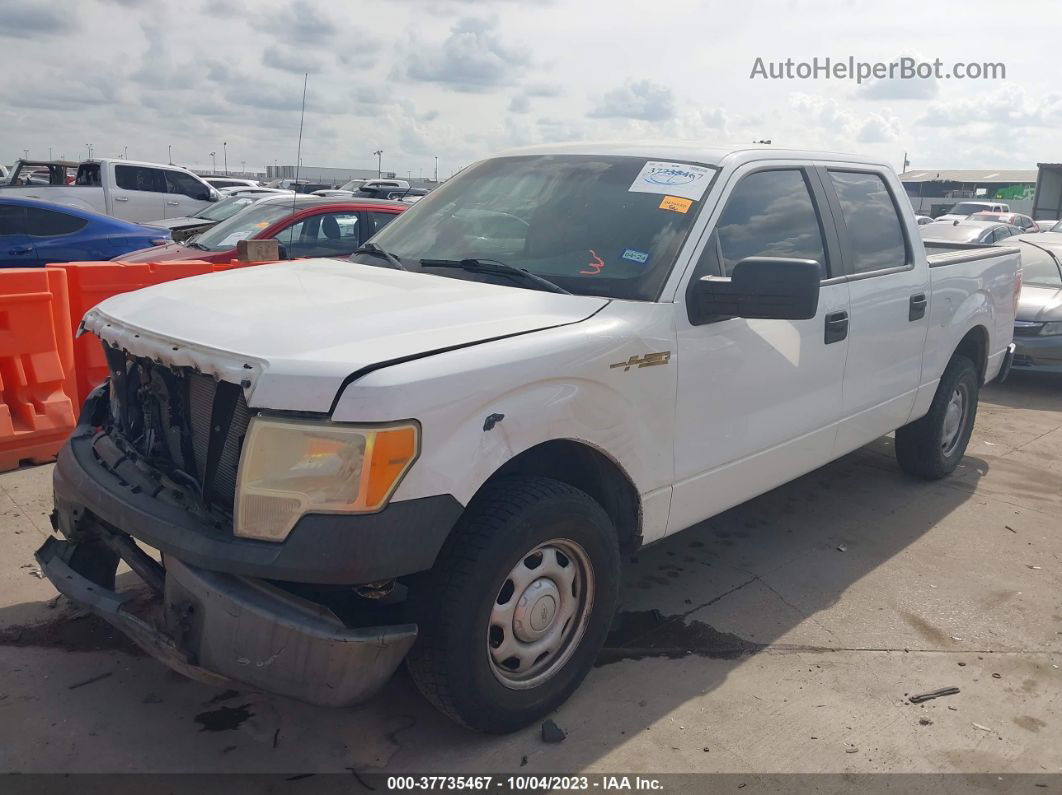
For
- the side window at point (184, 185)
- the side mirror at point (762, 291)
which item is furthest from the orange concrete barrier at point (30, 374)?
the side window at point (184, 185)

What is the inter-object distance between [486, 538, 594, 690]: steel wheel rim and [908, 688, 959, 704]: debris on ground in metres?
1.30

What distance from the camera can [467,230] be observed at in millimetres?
3898

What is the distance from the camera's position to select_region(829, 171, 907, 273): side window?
4.44 meters

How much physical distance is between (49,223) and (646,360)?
9.87 m

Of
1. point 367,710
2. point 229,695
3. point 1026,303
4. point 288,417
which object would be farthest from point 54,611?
point 1026,303

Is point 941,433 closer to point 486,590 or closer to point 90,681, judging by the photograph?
point 486,590

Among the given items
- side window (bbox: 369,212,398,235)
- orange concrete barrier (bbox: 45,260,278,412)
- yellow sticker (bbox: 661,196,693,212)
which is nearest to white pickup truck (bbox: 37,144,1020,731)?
yellow sticker (bbox: 661,196,693,212)

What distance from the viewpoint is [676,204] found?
11.6 feet

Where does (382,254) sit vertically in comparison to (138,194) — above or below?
below

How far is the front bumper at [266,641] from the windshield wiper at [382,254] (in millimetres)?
1619

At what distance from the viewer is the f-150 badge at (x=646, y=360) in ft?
10.1

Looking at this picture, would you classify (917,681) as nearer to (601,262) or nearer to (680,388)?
(680,388)

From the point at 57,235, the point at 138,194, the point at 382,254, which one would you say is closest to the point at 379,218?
the point at 57,235

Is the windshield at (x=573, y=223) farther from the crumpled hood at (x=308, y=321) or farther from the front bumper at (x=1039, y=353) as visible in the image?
the front bumper at (x=1039, y=353)
